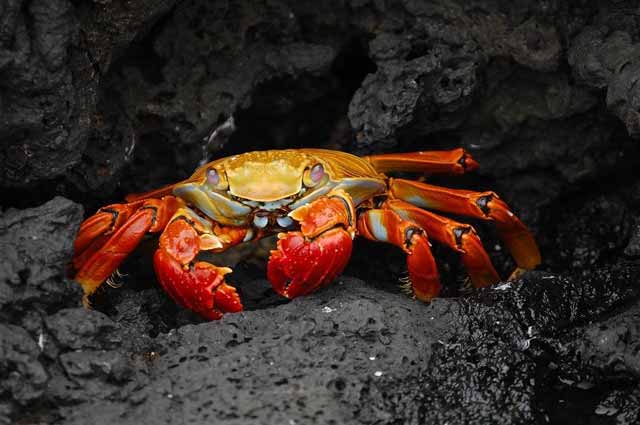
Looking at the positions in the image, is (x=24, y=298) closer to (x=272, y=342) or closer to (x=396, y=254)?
(x=272, y=342)

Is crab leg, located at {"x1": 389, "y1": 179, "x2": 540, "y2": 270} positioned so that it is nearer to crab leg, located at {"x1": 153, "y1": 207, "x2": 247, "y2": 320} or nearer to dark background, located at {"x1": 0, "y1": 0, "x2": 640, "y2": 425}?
dark background, located at {"x1": 0, "y1": 0, "x2": 640, "y2": 425}

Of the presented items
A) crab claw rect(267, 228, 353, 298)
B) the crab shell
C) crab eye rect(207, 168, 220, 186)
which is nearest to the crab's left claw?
crab claw rect(267, 228, 353, 298)

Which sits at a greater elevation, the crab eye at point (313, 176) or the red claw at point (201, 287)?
the crab eye at point (313, 176)

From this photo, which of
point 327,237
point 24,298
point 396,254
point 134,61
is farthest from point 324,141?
point 24,298

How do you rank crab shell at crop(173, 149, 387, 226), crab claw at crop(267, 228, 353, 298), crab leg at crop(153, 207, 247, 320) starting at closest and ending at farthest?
crab claw at crop(267, 228, 353, 298) → crab leg at crop(153, 207, 247, 320) → crab shell at crop(173, 149, 387, 226)

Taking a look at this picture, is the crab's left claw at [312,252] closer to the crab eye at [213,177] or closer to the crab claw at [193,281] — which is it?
the crab claw at [193,281]

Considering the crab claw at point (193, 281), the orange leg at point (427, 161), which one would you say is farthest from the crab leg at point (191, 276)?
the orange leg at point (427, 161)

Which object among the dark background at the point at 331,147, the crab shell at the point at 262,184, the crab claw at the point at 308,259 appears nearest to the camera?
the dark background at the point at 331,147
